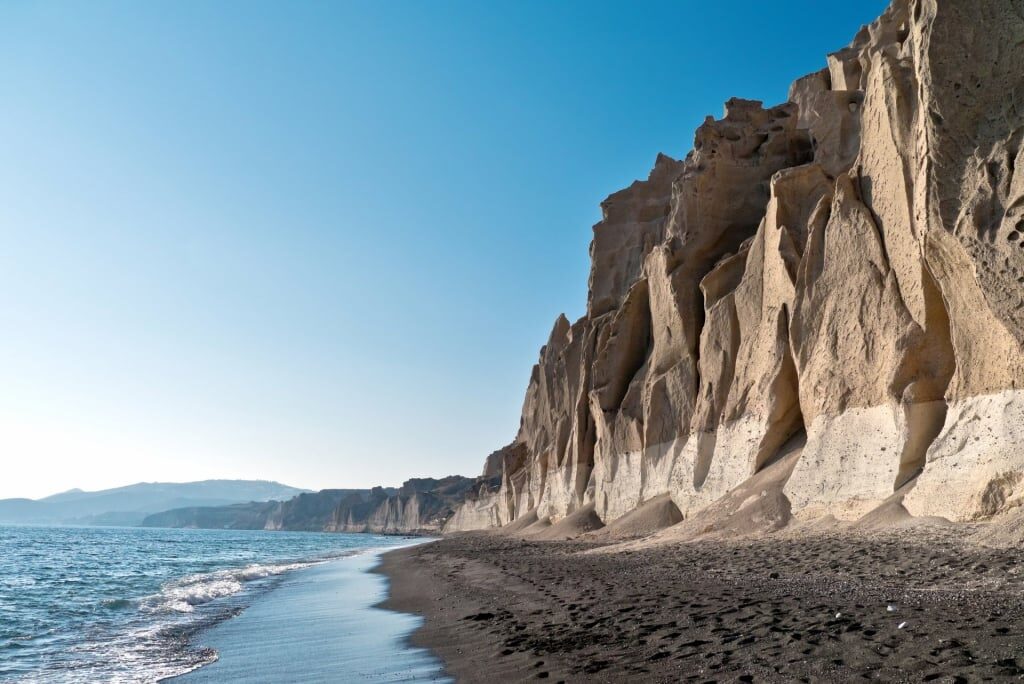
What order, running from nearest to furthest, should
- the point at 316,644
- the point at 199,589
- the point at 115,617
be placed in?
the point at 316,644 < the point at 115,617 < the point at 199,589

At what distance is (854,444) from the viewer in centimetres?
1647

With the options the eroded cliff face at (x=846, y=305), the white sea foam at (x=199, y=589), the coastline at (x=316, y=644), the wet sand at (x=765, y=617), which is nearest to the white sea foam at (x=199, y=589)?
the white sea foam at (x=199, y=589)

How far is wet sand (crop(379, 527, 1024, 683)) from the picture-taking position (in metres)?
5.77

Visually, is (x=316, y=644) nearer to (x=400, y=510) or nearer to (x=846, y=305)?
(x=846, y=305)

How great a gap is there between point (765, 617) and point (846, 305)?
1197 cm

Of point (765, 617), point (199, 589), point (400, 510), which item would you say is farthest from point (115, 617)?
point (400, 510)

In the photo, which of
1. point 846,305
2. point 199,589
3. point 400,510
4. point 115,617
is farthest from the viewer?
point 400,510

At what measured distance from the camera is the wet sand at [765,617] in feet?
18.9

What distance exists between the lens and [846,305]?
17.7m

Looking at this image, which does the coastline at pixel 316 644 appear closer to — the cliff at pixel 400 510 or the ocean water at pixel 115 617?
the ocean water at pixel 115 617

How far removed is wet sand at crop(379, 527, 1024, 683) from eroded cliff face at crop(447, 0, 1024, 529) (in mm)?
2485

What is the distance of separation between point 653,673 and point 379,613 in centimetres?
856

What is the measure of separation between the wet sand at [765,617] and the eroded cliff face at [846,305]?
8.15 ft

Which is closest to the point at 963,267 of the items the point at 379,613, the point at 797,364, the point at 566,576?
the point at 797,364
